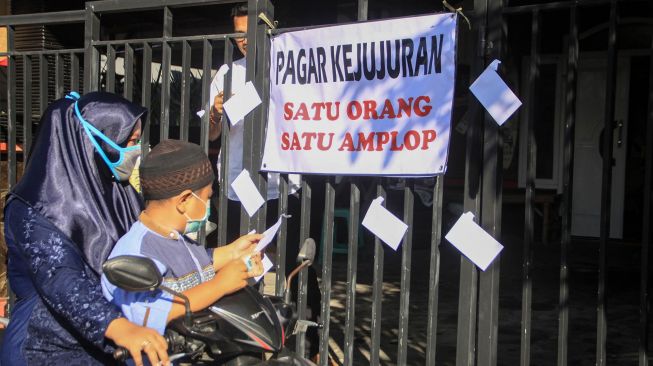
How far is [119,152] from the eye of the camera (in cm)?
268

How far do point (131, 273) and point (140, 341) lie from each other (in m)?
0.25

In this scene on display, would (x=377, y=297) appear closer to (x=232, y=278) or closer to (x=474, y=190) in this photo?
(x=474, y=190)

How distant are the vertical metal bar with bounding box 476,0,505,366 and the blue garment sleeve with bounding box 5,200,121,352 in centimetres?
170

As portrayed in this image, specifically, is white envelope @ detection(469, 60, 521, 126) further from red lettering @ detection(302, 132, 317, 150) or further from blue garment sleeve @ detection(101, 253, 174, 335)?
blue garment sleeve @ detection(101, 253, 174, 335)

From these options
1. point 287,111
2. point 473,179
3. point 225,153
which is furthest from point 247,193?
point 473,179

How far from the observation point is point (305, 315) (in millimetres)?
4125

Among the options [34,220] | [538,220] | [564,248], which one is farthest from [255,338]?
[538,220]

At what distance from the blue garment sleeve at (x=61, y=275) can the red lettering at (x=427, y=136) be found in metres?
1.59

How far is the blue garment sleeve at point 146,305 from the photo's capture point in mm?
2301

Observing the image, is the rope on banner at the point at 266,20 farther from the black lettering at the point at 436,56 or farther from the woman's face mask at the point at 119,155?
the woman's face mask at the point at 119,155

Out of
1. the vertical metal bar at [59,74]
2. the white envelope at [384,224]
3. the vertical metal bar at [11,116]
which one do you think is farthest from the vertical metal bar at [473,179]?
the vertical metal bar at [11,116]

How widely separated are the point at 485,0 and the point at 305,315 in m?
1.92

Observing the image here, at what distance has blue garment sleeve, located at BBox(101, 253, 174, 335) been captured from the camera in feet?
7.55

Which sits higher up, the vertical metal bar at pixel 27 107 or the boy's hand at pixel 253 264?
the vertical metal bar at pixel 27 107
